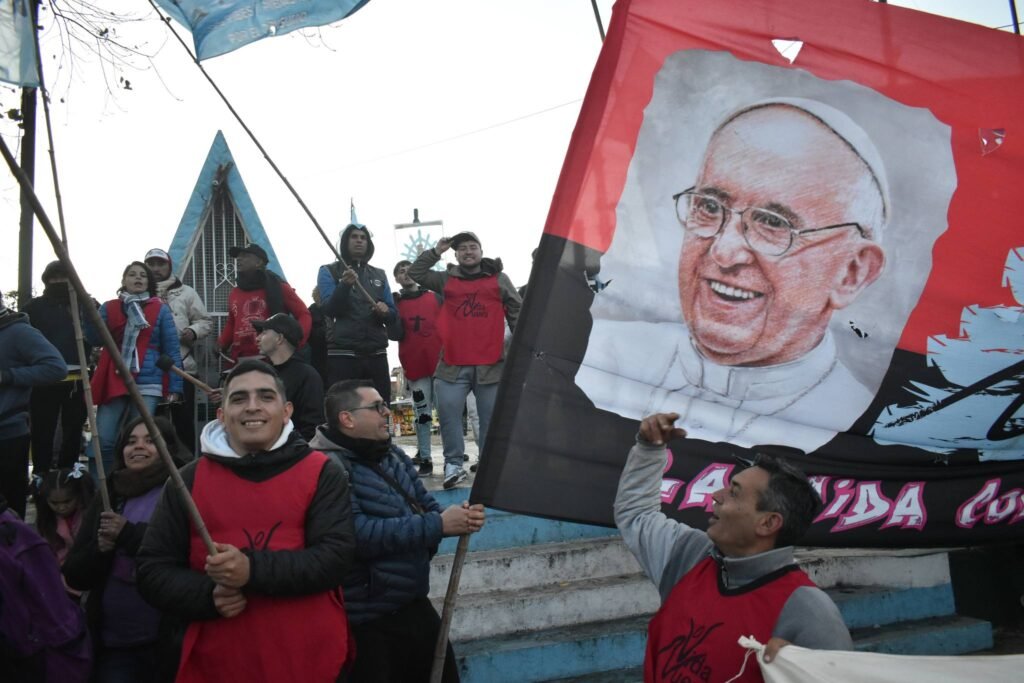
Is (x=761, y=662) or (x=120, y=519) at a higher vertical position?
(x=120, y=519)

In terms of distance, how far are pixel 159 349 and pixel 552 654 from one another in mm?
3485

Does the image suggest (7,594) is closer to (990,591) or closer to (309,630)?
(309,630)

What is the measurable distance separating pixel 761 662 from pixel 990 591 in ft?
18.1

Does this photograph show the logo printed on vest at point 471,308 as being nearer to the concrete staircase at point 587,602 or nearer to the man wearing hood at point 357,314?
the man wearing hood at point 357,314

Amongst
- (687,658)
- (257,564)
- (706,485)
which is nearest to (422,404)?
(706,485)

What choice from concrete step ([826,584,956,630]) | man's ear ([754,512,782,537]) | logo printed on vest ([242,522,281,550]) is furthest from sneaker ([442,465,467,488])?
man's ear ([754,512,782,537])

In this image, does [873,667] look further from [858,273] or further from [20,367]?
[20,367]

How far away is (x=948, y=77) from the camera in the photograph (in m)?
4.02

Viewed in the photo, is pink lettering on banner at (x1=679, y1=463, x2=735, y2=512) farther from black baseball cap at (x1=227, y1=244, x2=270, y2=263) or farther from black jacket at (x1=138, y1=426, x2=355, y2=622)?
black baseball cap at (x1=227, y1=244, x2=270, y2=263)

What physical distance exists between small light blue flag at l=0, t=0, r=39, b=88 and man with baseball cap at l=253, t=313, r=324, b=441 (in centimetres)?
265

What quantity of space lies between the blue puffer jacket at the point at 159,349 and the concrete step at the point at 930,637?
15.8ft

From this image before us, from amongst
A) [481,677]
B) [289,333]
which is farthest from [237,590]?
[289,333]

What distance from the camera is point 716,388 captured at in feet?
12.0

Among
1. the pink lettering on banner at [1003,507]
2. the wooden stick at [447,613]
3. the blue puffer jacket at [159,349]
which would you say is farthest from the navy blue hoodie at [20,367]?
the pink lettering on banner at [1003,507]
